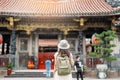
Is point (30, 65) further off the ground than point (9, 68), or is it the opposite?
point (9, 68)

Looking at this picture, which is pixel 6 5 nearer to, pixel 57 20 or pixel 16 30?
pixel 16 30

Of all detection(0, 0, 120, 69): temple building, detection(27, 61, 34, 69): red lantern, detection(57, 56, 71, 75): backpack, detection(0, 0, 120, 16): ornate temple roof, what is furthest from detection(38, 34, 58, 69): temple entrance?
detection(57, 56, 71, 75): backpack

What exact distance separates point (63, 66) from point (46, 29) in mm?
12543

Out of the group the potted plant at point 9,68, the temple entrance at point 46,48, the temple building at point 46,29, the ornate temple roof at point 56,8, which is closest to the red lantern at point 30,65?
the temple building at point 46,29

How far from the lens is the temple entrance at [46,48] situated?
18.4 m

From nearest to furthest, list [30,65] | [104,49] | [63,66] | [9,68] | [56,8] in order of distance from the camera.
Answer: [63,66] < [104,49] < [9,68] < [30,65] < [56,8]

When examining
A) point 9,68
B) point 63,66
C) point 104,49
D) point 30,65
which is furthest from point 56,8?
point 63,66

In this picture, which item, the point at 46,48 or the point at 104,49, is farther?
the point at 46,48

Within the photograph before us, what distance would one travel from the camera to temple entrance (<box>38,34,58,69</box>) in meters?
18.4

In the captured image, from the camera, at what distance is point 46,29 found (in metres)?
18.3

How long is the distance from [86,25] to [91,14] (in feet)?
5.19

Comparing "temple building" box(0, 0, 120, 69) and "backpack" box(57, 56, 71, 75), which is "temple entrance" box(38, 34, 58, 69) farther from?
"backpack" box(57, 56, 71, 75)

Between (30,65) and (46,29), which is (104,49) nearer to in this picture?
(46,29)

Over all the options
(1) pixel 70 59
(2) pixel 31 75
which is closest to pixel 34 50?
(2) pixel 31 75
